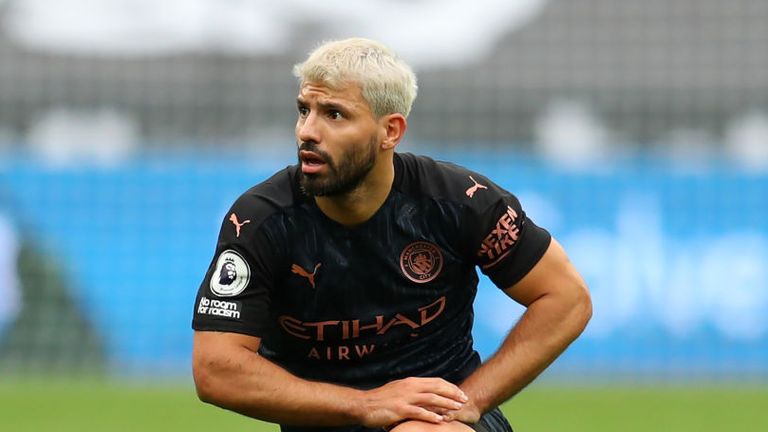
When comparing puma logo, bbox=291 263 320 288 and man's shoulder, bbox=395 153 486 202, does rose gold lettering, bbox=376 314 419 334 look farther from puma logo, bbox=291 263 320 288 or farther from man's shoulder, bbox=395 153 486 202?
man's shoulder, bbox=395 153 486 202

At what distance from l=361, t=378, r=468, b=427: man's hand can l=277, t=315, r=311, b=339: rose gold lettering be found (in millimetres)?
398

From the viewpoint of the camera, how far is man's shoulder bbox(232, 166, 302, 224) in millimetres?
5285

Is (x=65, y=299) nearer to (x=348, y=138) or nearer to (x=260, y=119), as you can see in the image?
(x=260, y=119)

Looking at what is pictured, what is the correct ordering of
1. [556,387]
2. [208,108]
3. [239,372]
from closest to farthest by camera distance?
1. [239,372]
2. [556,387]
3. [208,108]

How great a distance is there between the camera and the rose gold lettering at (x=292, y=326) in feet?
18.0

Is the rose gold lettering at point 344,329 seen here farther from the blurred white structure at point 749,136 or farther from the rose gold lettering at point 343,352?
the blurred white structure at point 749,136

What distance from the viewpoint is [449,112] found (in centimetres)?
1374

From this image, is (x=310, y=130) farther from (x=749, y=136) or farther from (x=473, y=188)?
(x=749, y=136)

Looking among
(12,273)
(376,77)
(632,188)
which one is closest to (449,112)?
(632,188)

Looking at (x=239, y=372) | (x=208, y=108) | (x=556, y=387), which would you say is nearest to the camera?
(x=239, y=372)

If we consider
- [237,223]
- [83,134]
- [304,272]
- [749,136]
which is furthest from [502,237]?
[749,136]

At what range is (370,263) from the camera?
5.45m

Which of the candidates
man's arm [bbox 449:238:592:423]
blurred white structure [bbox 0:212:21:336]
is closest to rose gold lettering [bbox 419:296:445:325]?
man's arm [bbox 449:238:592:423]

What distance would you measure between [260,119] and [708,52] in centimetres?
416
